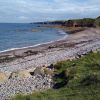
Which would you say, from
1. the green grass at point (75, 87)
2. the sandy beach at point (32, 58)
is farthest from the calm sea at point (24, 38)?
the green grass at point (75, 87)

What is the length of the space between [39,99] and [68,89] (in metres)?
1.88

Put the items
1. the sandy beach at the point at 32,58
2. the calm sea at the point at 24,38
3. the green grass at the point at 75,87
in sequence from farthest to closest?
1. the calm sea at the point at 24,38
2. the sandy beach at the point at 32,58
3. the green grass at the point at 75,87

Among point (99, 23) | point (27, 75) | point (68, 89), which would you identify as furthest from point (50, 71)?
point (99, 23)

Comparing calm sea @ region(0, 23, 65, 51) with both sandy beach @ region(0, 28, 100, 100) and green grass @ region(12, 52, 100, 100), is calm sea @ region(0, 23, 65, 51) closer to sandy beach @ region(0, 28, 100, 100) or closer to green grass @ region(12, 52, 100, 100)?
sandy beach @ region(0, 28, 100, 100)

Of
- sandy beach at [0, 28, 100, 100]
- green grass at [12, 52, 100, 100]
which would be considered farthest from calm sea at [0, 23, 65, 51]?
green grass at [12, 52, 100, 100]

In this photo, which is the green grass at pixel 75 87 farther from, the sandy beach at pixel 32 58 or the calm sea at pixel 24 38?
the calm sea at pixel 24 38

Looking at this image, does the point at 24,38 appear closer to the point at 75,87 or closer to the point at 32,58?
the point at 32,58

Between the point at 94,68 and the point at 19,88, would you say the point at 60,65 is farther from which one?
the point at 19,88

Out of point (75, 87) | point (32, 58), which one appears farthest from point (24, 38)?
point (75, 87)

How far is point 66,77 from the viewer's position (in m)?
19.0

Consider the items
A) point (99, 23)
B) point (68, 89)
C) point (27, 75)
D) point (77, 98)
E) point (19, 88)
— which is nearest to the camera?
point (77, 98)

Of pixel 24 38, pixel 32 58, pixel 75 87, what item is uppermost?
pixel 75 87

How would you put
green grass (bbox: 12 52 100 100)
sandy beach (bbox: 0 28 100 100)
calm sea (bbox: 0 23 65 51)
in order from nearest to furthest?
green grass (bbox: 12 52 100 100), sandy beach (bbox: 0 28 100 100), calm sea (bbox: 0 23 65 51)

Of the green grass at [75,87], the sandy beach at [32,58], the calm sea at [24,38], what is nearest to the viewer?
the green grass at [75,87]
